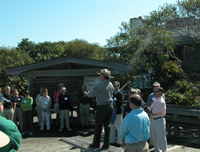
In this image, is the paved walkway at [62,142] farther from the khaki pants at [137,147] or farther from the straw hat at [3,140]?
the straw hat at [3,140]

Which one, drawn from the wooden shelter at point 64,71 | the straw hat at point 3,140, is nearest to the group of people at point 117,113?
the wooden shelter at point 64,71

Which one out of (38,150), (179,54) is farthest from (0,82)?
(179,54)

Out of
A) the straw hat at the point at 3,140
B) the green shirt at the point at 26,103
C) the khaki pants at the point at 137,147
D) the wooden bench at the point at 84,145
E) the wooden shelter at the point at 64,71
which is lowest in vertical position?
the wooden bench at the point at 84,145

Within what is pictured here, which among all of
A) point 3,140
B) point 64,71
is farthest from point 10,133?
point 64,71

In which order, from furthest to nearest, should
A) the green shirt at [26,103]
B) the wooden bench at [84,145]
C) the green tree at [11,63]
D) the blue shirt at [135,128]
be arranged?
the green tree at [11,63], the green shirt at [26,103], the wooden bench at [84,145], the blue shirt at [135,128]

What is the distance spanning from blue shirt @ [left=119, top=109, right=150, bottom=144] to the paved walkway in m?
3.36

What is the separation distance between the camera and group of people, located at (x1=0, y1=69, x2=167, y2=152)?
3621mm

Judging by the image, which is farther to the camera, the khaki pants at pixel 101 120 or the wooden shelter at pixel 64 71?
the wooden shelter at pixel 64 71

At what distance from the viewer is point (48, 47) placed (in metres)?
33.1

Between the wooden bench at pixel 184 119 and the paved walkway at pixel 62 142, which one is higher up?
the wooden bench at pixel 184 119

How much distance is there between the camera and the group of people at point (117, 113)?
11.9ft

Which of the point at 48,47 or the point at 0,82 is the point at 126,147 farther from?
the point at 48,47

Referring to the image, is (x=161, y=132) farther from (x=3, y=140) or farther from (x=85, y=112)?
(x=85, y=112)

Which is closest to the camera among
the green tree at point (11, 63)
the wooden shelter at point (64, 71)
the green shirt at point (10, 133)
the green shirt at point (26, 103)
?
the green shirt at point (10, 133)
